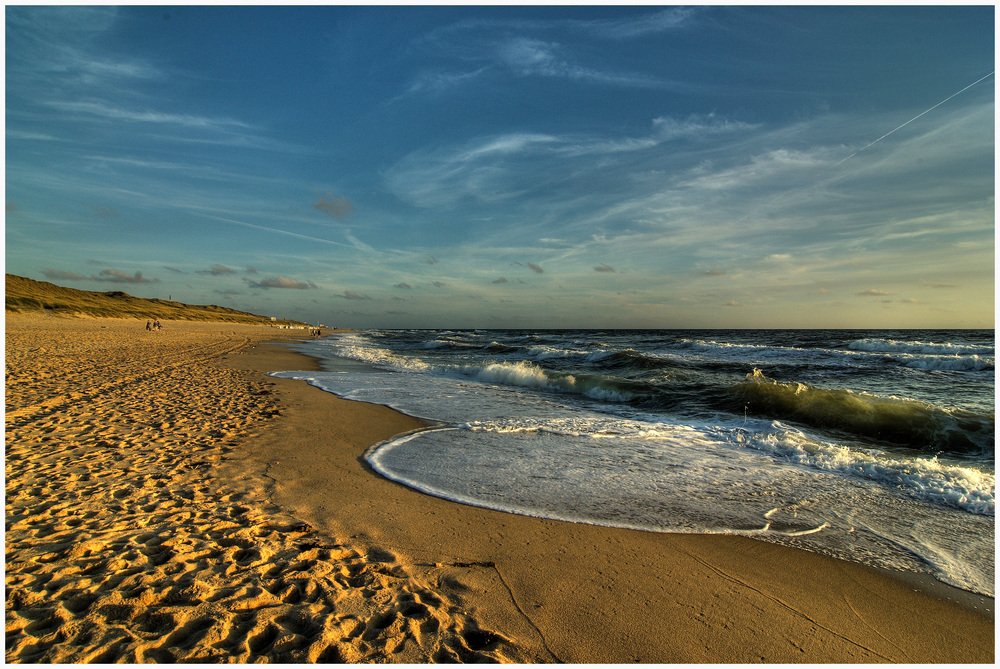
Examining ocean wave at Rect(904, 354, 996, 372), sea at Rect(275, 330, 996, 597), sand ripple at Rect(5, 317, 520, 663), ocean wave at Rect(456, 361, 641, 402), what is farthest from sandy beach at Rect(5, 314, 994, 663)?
ocean wave at Rect(904, 354, 996, 372)

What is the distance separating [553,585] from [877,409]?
33.1 feet

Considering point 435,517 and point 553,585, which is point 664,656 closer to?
point 553,585

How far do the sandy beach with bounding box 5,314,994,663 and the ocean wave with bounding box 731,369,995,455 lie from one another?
6.33 metres

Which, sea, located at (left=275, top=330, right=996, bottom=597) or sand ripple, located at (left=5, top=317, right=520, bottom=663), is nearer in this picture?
sand ripple, located at (left=5, top=317, right=520, bottom=663)

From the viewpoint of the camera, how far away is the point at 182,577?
9.70ft

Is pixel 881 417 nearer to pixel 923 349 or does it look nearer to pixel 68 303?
pixel 923 349

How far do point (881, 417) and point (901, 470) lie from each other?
404 cm

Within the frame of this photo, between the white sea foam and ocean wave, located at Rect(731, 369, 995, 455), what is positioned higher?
the white sea foam

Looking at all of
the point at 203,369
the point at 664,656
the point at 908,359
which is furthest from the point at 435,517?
the point at 908,359

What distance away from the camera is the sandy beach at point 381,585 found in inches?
98.9

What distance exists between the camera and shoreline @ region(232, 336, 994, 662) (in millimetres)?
2678

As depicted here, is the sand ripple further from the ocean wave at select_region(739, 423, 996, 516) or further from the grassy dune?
the grassy dune

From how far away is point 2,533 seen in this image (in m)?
3.29

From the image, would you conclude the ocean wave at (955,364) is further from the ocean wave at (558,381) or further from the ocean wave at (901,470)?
the ocean wave at (901,470)
